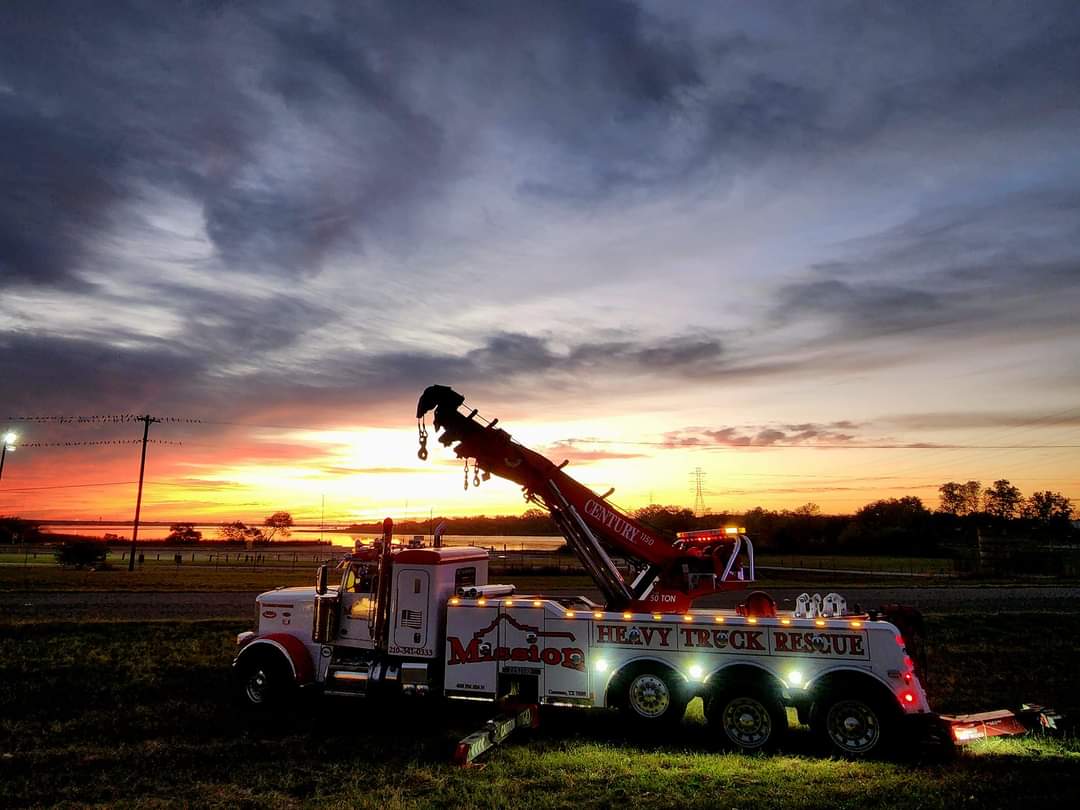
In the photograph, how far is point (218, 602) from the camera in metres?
31.9

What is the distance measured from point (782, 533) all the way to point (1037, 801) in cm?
12102

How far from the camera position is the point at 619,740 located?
11.3 metres

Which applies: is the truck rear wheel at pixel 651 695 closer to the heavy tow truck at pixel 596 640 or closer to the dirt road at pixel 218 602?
the heavy tow truck at pixel 596 640

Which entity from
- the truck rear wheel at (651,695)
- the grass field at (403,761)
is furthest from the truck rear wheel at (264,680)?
the truck rear wheel at (651,695)

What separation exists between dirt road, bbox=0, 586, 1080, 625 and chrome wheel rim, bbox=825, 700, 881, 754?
13.2 metres

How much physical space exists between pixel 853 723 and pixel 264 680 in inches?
391

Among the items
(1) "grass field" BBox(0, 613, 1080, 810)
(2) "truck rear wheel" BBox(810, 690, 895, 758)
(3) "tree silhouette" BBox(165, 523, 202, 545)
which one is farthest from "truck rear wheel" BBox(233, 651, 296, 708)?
(3) "tree silhouette" BBox(165, 523, 202, 545)

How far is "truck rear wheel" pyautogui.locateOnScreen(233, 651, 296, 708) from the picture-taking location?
13.3 metres

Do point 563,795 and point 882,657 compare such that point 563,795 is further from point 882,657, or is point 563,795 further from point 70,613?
point 70,613

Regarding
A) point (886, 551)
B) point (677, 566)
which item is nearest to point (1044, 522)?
point (886, 551)

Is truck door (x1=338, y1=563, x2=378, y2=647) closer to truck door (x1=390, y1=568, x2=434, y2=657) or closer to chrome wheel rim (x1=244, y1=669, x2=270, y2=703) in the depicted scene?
truck door (x1=390, y1=568, x2=434, y2=657)

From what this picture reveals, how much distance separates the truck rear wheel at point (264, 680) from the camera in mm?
13320

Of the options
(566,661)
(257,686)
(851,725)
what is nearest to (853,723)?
(851,725)

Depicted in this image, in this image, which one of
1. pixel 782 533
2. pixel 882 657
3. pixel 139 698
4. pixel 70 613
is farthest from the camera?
pixel 782 533
